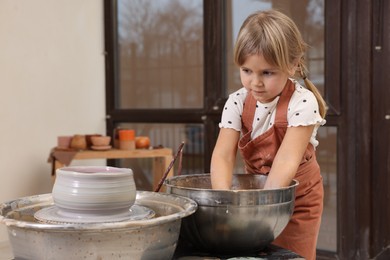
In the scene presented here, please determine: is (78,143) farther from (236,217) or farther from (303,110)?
(236,217)

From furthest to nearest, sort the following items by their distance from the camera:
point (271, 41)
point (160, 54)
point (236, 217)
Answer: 1. point (160, 54)
2. point (271, 41)
3. point (236, 217)

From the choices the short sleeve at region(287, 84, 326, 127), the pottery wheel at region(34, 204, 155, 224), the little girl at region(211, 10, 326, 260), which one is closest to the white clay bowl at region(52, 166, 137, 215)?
the pottery wheel at region(34, 204, 155, 224)

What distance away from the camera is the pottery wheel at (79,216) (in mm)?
823

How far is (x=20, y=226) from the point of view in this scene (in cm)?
76

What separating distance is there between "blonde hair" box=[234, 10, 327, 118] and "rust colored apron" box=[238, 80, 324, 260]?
129mm

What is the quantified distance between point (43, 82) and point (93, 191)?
2.29 m

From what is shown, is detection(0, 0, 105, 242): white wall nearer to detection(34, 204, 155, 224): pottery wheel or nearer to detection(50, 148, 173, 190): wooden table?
detection(50, 148, 173, 190): wooden table

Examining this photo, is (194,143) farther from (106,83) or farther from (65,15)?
(65,15)

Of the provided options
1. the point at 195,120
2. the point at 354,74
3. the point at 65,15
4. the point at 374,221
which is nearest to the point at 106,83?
the point at 65,15

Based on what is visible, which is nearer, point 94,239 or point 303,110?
point 94,239

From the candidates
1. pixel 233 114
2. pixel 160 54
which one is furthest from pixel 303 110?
pixel 160 54

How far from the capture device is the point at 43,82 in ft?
9.77

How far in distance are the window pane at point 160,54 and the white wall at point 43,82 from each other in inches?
6.7

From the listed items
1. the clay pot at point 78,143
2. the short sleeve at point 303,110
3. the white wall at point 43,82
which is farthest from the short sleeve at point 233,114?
the white wall at point 43,82
